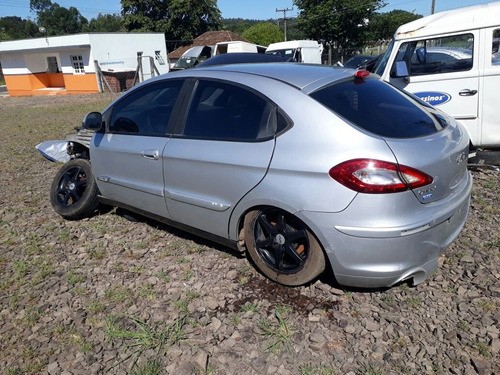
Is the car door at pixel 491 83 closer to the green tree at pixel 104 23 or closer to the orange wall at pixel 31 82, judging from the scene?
the orange wall at pixel 31 82

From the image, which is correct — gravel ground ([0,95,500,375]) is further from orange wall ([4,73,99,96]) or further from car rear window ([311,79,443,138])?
orange wall ([4,73,99,96])

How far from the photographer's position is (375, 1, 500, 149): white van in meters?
→ 5.26

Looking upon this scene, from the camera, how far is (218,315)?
115 inches

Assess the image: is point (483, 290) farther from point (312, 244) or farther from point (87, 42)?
point (87, 42)

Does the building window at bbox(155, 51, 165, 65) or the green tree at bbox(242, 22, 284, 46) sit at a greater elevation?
the green tree at bbox(242, 22, 284, 46)

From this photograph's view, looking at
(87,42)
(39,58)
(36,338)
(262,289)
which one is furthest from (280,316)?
(39,58)

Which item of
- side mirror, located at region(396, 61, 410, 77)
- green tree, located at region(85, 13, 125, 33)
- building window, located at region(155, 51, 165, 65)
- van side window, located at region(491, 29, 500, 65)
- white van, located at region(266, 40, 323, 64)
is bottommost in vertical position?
side mirror, located at region(396, 61, 410, 77)

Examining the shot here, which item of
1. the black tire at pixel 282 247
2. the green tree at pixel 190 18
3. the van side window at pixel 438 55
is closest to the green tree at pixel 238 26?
the green tree at pixel 190 18

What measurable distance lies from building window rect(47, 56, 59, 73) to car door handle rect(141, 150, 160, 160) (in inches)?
1480

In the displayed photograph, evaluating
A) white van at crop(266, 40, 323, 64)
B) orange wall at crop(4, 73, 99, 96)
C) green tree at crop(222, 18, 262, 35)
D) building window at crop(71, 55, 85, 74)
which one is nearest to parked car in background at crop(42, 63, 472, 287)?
white van at crop(266, 40, 323, 64)

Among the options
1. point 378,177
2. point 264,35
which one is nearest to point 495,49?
point 378,177

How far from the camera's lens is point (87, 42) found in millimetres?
29125

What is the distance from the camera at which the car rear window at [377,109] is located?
2.73 m

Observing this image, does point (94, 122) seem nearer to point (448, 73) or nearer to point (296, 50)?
point (448, 73)
